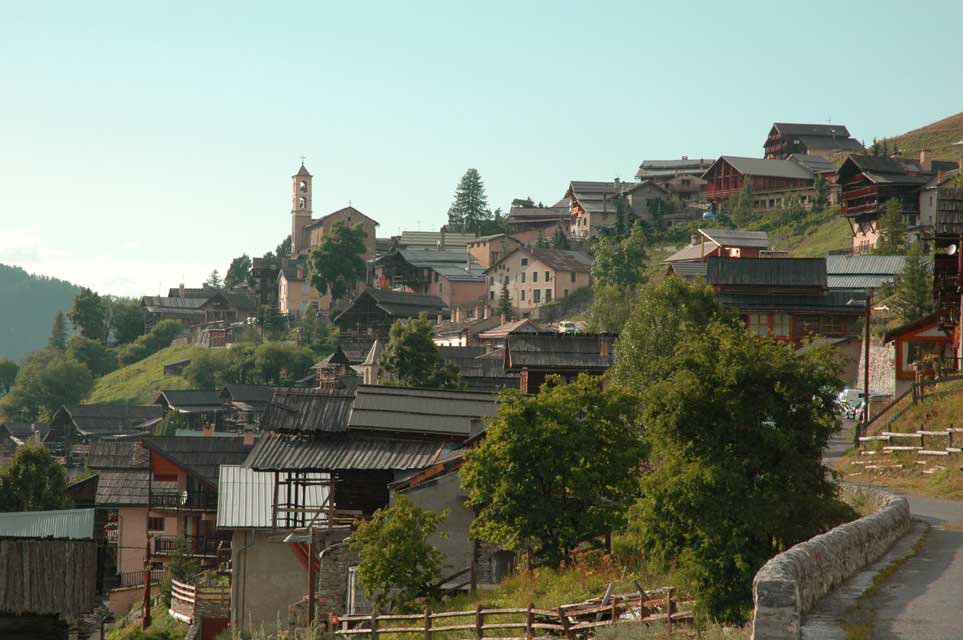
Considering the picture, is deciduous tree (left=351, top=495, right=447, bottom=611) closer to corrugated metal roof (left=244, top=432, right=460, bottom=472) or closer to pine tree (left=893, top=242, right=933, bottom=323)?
corrugated metal roof (left=244, top=432, right=460, bottom=472)

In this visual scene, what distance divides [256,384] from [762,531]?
3580 inches

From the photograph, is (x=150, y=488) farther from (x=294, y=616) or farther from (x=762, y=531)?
(x=762, y=531)

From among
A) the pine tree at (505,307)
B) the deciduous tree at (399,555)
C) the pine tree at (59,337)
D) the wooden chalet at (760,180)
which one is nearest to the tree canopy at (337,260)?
the pine tree at (505,307)

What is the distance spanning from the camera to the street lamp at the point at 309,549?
39.4 meters

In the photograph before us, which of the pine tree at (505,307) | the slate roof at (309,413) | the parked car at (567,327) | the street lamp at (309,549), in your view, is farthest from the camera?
the pine tree at (505,307)

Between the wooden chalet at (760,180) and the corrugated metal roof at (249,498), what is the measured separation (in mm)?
90264

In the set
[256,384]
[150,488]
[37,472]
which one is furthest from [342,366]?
[150,488]

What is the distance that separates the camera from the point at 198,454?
60594mm

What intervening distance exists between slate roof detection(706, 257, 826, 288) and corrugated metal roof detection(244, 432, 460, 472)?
36737 millimetres

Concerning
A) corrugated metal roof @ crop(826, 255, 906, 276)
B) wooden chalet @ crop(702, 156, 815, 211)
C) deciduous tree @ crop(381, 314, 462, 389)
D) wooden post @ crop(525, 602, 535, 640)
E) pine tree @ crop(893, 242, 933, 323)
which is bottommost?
wooden post @ crop(525, 602, 535, 640)

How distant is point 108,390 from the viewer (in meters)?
133

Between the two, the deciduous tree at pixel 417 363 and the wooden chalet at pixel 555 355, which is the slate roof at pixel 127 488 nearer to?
the deciduous tree at pixel 417 363

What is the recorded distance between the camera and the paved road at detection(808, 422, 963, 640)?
16.9 m

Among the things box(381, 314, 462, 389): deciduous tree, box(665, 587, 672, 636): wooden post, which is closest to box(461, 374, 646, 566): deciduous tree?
box(665, 587, 672, 636): wooden post
